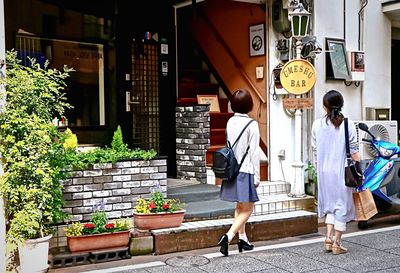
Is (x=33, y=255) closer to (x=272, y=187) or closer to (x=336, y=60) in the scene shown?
(x=272, y=187)

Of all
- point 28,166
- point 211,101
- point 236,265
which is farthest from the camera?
point 211,101

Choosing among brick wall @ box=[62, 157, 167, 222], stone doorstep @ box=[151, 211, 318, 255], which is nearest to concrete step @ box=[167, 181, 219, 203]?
brick wall @ box=[62, 157, 167, 222]

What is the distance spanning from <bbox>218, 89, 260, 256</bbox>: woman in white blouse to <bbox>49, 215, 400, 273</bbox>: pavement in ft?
1.08

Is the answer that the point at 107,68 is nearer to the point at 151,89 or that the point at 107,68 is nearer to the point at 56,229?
the point at 151,89

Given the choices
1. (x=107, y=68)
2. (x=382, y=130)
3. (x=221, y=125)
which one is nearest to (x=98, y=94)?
(x=107, y=68)

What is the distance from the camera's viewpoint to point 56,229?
529 centimetres

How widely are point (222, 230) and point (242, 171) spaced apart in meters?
0.92

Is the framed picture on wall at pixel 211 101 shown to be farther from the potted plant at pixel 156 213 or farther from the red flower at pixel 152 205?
the red flower at pixel 152 205

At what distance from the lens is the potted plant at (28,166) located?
15.2 feet

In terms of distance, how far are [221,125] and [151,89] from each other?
1.49 m

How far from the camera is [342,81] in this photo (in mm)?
8203

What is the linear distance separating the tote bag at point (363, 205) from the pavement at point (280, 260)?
46cm

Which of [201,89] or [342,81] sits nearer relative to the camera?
[342,81]

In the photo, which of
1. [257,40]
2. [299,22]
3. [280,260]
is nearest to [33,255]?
[280,260]
